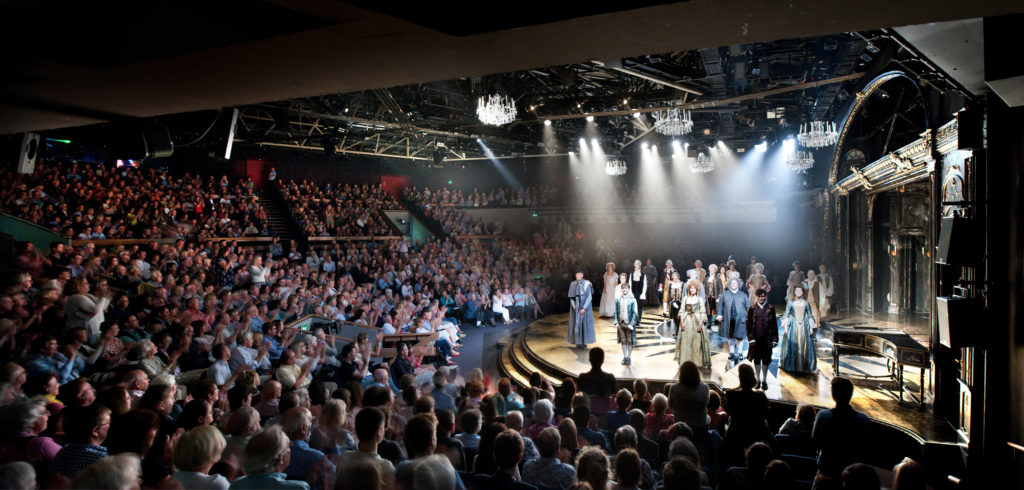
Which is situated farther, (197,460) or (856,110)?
(856,110)

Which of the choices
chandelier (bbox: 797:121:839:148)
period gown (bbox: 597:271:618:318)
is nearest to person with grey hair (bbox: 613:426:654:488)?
period gown (bbox: 597:271:618:318)

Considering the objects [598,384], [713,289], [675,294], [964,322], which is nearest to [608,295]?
[675,294]

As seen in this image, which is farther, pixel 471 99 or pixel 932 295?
pixel 471 99

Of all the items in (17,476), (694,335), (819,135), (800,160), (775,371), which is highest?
(819,135)

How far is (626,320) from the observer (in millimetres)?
8484

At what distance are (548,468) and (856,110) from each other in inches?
389

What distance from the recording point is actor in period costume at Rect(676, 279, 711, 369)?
25.3 ft

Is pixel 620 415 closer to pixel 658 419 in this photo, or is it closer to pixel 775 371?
pixel 658 419

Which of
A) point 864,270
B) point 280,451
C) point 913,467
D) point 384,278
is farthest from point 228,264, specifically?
point 864,270

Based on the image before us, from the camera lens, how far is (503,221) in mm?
22297

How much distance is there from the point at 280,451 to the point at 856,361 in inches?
355

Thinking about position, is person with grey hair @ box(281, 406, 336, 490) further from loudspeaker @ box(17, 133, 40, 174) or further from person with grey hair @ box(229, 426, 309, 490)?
loudspeaker @ box(17, 133, 40, 174)

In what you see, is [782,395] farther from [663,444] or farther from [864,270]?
[864,270]

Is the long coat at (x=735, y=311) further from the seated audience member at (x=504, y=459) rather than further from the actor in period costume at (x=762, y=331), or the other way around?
the seated audience member at (x=504, y=459)
